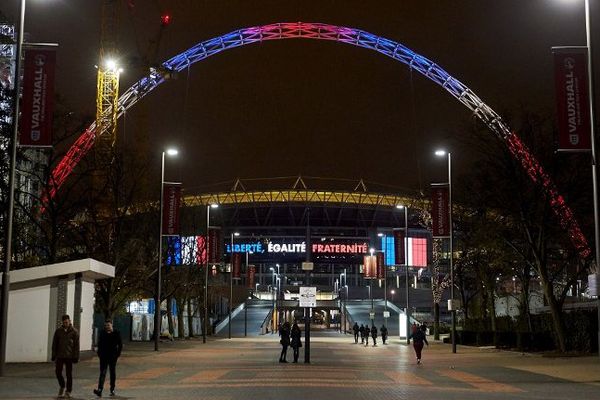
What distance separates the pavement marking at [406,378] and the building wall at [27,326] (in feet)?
40.7

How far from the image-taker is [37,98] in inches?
874

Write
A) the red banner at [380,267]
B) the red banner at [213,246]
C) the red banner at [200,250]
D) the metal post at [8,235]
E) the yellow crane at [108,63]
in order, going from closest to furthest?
the metal post at [8,235], the red banner at [213,246], the red banner at [200,250], the red banner at [380,267], the yellow crane at [108,63]

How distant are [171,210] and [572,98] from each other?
90.4ft

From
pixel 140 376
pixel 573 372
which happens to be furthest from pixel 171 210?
pixel 573 372

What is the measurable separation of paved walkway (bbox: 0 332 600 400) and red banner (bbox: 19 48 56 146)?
261 inches

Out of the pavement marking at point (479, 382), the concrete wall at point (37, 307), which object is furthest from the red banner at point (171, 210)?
the pavement marking at point (479, 382)

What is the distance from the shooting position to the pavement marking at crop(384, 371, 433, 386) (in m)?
23.0

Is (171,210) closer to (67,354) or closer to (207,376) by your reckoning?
(207,376)

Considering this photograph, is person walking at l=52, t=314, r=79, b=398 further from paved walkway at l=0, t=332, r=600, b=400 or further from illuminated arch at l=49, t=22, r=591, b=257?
illuminated arch at l=49, t=22, r=591, b=257

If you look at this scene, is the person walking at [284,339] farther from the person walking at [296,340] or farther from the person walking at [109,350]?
the person walking at [109,350]

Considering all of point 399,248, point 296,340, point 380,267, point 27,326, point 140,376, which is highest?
point 399,248

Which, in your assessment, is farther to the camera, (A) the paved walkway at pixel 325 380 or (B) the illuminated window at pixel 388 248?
(B) the illuminated window at pixel 388 248

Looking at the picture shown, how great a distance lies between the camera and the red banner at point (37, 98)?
22.2 m

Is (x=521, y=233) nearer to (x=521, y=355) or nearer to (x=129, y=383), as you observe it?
(x=521, y=355)
